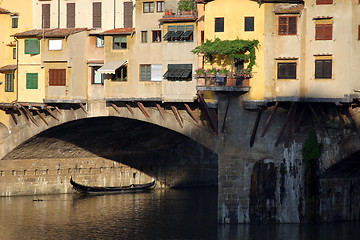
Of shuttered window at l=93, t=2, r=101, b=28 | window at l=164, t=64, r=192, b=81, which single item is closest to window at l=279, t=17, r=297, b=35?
window at l=164, t=64, r=192, b=81

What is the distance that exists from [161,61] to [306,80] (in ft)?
40.8

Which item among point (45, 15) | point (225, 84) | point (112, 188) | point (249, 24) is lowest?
point (112, 188)

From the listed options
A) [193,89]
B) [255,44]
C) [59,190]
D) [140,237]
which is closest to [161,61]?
[193,89]

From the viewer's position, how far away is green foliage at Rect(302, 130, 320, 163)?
6425 centimetres

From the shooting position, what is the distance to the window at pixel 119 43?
7194cm

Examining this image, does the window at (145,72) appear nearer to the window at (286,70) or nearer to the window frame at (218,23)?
the window frame at (218,23)

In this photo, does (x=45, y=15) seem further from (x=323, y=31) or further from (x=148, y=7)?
(x=323, y=31)

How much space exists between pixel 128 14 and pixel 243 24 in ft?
40.3

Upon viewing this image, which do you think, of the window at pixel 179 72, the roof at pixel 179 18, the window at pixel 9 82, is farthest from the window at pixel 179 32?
the window at pixel 9 82

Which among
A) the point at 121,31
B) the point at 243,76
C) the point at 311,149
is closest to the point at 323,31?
the point at 243,76

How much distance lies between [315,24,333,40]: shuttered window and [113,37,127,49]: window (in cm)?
1674

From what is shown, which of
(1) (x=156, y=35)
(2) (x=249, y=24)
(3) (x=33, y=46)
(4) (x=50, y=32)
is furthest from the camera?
(3) (x=33, y=46)

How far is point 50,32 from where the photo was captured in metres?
75.6

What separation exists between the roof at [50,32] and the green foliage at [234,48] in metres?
14.0
